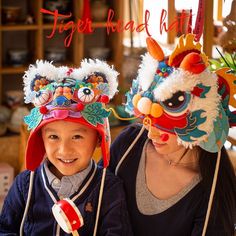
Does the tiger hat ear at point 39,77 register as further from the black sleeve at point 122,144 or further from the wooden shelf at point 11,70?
the wooden shelf at point 11,70

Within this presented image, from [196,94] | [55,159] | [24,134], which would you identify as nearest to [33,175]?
[55,159]

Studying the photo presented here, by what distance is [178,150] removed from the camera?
1.34 meters

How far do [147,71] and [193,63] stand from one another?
118 millimetres

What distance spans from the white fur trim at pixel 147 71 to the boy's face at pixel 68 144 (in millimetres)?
181

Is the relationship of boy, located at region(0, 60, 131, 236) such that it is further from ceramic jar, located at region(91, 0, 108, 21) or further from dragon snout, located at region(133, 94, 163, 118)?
ceramic jar, located at region(91, 0, 108, 21)

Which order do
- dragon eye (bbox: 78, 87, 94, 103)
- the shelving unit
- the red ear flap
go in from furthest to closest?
1. the shelving unit
2. dragon eye (bbox: 78, 87, 94, 103)
3. the red ear flap

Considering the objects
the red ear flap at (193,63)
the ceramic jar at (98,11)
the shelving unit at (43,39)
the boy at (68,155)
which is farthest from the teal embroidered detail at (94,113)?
the ceramic jar at (98,11)

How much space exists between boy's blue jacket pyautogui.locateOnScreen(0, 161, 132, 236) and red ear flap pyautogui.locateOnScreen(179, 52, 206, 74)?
0.36m

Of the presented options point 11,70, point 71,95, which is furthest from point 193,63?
point 11,70

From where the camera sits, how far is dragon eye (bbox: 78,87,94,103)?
50.9 inches

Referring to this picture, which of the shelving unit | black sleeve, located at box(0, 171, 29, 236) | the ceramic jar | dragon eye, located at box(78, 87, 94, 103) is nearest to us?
dragon eye, located at box(78, 87, 94, 103)

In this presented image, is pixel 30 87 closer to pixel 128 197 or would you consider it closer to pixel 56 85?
pixel 56 85

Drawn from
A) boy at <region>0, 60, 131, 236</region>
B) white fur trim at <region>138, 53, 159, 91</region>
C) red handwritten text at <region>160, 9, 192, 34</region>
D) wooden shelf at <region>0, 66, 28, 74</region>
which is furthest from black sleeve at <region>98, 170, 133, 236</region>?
wooden shelf at <region>0, 66, 28, 74</region>

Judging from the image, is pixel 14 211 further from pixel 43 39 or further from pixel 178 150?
pixel 43 39
